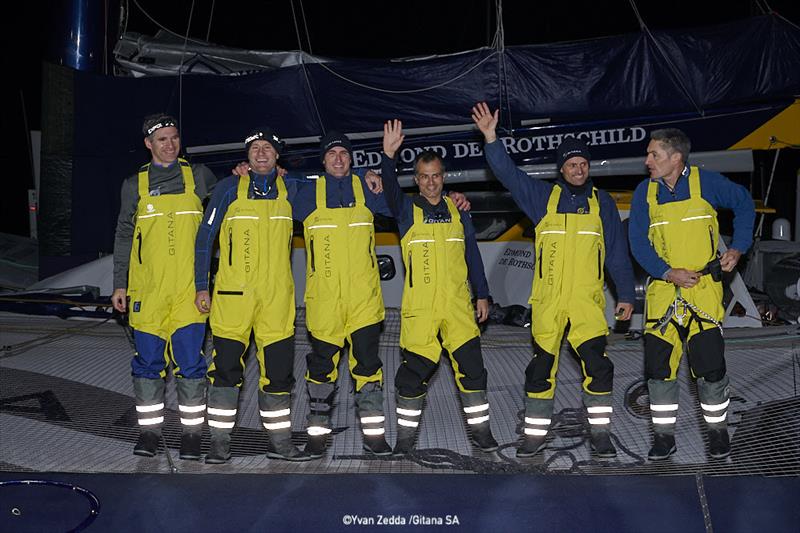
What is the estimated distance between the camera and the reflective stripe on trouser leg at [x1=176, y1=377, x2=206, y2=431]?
4016 mm

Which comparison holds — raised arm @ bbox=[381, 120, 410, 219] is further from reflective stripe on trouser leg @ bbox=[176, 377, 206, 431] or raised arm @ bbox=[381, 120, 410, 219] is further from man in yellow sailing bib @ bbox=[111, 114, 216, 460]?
reflective stripe on trouser leg @ bbox=[176, 377, 206, 431]

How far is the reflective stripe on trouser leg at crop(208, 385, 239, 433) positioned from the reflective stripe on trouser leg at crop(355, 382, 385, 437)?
631mm

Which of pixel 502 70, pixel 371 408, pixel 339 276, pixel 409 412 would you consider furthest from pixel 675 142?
pixel 502 70

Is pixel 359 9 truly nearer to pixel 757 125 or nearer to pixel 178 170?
pixel 757 125

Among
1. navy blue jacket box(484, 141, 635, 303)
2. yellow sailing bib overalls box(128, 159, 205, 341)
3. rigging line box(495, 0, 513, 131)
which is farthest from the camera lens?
rigging line box(495, 0, 513, 131)

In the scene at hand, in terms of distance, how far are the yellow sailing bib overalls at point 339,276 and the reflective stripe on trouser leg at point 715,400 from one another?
5.32 feet

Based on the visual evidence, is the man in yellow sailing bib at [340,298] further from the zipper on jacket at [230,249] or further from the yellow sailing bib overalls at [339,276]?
the zipper on jacket at [230,249]

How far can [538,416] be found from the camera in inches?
156

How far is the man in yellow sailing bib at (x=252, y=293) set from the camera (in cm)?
390

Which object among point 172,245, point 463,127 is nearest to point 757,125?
point 463,127

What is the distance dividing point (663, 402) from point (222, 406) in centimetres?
219

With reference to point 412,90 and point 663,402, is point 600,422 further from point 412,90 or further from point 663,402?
point 412,90

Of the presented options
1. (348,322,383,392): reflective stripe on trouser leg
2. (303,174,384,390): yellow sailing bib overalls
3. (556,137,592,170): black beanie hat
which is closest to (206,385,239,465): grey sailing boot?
(303,174,384,390): yellow sailing bib overalls

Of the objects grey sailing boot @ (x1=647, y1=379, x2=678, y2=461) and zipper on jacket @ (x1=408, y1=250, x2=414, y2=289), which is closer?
grey sailing boot @ (x1=647, y1=379, x2=678, y2=461)
